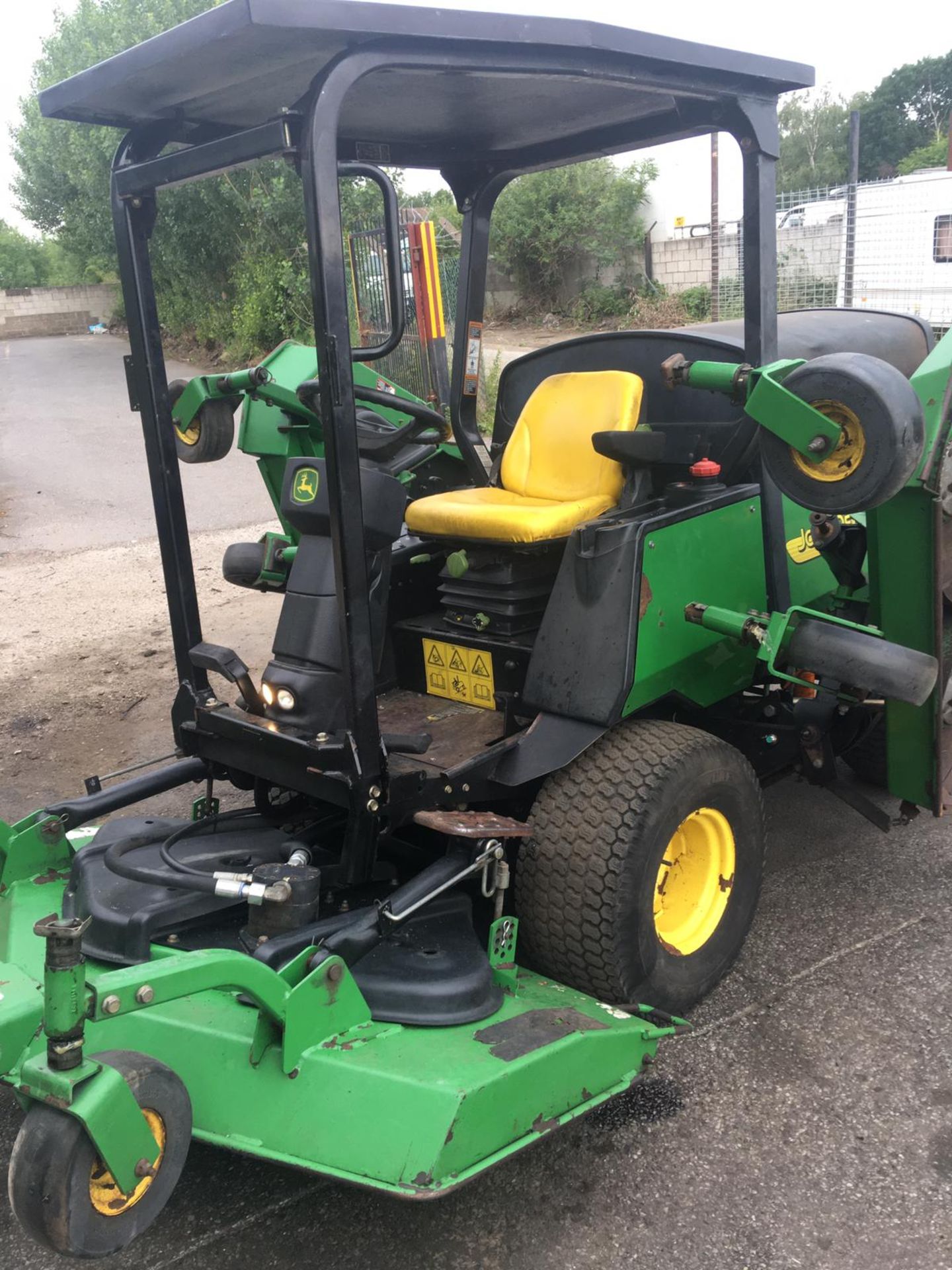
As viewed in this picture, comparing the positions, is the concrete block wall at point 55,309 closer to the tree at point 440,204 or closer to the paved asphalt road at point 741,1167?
the tree at point 440,204

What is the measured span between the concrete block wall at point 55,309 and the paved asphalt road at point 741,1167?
2902cm

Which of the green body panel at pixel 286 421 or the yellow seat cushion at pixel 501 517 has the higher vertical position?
the green body panel at pixel 286 421

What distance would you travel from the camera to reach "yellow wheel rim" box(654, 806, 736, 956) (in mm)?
2902

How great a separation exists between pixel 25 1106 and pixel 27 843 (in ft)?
3.85

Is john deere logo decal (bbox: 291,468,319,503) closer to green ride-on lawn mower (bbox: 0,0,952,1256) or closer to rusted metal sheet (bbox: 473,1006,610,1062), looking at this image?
green ride-on lawn mower (bbox: 0,0,952,1256)

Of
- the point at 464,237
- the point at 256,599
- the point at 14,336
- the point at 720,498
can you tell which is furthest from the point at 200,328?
the point at 720,498

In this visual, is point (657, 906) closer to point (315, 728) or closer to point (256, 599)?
point (315, 728)

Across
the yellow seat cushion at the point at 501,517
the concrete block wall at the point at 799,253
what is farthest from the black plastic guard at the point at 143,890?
the concrete block wall at the point at 799,253

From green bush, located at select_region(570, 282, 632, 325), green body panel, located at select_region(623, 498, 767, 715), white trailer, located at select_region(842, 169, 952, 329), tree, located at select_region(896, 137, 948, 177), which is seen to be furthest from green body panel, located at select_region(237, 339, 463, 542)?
tree, located at select_region(896, 137, 948, 177)

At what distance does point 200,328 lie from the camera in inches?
815

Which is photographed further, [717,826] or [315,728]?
[717,826]

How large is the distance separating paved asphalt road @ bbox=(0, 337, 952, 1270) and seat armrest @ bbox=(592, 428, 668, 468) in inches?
56.0

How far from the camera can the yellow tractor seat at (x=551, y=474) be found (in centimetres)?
299

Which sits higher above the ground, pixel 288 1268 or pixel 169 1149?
pixel 169 1149
